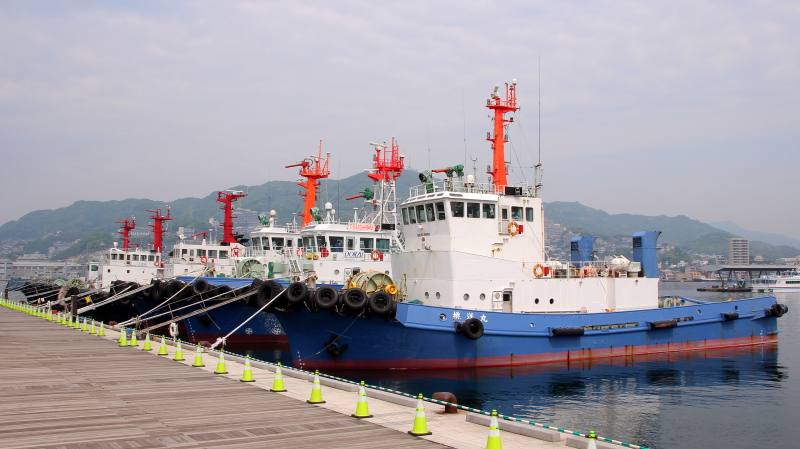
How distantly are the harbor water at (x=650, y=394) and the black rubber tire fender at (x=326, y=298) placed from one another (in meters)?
2.35

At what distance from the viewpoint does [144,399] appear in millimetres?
10789

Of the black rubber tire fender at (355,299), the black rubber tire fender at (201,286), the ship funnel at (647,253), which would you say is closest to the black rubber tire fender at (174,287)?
the black rubber tire fender at (201,286)

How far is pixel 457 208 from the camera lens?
819 inches

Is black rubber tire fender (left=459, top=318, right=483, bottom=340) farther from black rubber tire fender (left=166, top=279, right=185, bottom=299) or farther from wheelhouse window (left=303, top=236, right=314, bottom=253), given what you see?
black rubber tire fender (left=166, top=279, right=185, bottom=299)

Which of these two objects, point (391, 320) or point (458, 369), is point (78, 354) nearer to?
point (391, 320)

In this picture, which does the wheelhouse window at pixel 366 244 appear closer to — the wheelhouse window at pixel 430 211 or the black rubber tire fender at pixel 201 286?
the black rubber tire fender at pixel 201 286

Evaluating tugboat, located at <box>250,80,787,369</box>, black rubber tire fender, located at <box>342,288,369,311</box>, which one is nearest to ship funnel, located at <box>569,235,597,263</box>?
tugboat, located at <box>250,80,787,369</box>

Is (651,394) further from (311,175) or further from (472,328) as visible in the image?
(311,175)

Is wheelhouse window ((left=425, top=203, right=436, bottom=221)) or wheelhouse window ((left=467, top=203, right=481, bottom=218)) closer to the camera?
wheelhouse window ((left=467, top=203, right=481, bottom=218))

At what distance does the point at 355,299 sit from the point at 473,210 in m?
5.44

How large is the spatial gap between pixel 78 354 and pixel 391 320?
884 centimetres

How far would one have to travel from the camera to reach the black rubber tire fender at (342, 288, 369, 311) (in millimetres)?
18141

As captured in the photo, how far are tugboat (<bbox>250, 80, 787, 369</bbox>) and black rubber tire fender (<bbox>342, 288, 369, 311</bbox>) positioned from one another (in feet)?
0.25

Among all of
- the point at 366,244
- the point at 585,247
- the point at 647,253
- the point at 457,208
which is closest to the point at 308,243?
the point at 366,244
